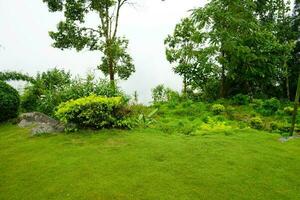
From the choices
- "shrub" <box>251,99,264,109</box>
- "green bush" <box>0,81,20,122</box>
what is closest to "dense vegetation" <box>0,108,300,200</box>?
"green bush" <box>0,81,20,122</box>

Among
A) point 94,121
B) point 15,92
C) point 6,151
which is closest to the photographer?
point 6,151

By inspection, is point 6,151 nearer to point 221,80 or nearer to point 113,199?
point 113,199

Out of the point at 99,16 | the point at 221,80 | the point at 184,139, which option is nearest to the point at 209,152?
the point at 184,139

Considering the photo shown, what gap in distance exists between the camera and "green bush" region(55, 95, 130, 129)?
8.95m

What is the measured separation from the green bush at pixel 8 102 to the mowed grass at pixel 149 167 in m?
3.49

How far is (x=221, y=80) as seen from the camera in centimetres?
1711

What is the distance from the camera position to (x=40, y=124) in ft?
32.9

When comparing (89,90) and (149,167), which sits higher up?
(89,90)

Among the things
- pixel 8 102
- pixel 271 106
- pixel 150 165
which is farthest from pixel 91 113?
pixel 271 106

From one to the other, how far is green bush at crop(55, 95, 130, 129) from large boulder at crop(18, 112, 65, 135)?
0.43m

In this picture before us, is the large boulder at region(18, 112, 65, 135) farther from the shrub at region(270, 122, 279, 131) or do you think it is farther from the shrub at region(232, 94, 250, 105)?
the shrub at region(232, 94, 250, 105)

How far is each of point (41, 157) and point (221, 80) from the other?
12.0 m

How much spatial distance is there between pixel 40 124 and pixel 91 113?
2090 mm

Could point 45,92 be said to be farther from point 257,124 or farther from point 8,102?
point 257,124
